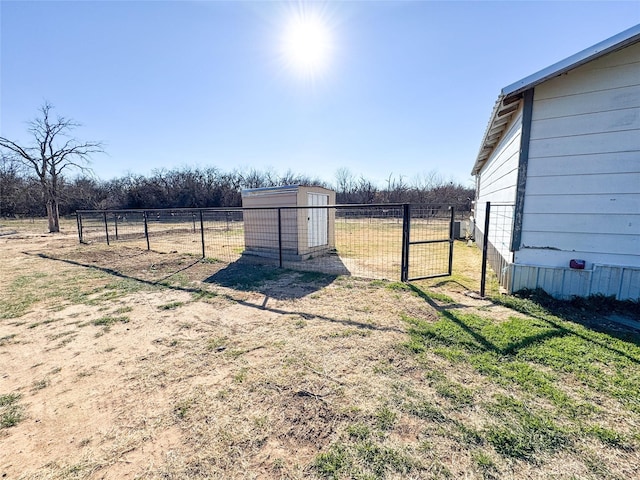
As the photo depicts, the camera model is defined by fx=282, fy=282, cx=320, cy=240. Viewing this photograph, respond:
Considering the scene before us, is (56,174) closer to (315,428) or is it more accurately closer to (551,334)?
(315,428)

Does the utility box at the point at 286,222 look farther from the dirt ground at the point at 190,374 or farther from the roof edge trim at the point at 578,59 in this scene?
the roof edge trim at the point at 578,59

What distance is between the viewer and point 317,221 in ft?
25.9

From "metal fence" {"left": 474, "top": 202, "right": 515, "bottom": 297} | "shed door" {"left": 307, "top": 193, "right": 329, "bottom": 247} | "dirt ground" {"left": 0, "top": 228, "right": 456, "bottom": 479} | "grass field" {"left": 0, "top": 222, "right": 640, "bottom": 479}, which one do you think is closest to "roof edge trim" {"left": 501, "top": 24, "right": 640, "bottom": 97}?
"metal fence" {"left": 474, "top": 202, "right": 515, "bottom": 297}

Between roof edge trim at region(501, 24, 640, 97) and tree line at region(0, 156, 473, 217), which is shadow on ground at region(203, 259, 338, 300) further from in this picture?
tree line at region(0, 156, 473, 217)

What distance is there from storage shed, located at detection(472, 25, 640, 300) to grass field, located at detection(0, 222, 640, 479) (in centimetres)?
48

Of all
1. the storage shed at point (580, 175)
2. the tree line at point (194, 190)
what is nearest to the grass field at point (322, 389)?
the storage shed at point (580, 175)

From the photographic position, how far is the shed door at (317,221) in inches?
297

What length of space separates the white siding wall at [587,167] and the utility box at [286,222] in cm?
464

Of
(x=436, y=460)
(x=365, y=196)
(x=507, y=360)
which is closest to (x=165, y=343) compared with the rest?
(x=436, y=460)

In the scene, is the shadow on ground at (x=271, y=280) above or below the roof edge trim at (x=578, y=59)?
below

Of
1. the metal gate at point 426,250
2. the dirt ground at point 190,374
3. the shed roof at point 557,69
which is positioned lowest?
the dirt ground at point 190,374

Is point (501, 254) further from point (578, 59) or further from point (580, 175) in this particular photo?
point (578, 59)

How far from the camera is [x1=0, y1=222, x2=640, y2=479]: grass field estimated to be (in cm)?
161

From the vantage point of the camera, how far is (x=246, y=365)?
103 inches
